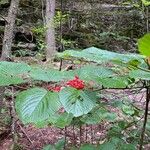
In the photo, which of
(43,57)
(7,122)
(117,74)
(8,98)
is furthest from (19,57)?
(117,74)

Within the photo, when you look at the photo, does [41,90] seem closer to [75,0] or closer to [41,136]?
[41,136]

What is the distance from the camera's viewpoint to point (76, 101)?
101cm

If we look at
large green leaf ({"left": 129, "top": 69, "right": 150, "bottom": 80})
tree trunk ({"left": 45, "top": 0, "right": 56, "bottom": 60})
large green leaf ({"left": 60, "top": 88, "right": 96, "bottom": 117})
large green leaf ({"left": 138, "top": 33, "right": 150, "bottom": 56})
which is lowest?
tree trunk ({"left": 45, "top": 0, "right": 56, "bottom": 60})

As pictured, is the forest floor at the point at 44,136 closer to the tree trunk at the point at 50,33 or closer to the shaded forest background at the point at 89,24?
the tree trunk at the point at 50,33

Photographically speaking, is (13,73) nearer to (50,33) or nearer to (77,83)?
(77,83)

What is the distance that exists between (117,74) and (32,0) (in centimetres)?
1193

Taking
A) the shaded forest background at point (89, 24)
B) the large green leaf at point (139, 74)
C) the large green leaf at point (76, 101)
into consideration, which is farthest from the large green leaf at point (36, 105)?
the shaded forest background at point (89, 24)

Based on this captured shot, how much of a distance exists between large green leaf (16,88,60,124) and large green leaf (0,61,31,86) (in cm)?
5

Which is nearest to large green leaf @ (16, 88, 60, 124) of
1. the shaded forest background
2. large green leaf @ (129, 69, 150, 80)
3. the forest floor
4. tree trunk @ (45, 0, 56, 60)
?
large green leaf @ (129, 69, 150, 80)

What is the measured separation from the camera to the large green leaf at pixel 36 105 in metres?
0.95

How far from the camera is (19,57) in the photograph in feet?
30.6

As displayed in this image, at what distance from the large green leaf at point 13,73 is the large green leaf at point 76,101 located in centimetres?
14

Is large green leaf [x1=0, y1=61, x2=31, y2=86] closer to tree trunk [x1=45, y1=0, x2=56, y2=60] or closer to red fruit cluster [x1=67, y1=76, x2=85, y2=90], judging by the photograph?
red fruit cluster [x1=67, y1=76, x2=85, y2=90]

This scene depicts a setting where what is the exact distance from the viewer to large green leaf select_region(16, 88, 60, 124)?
3.11 ft
